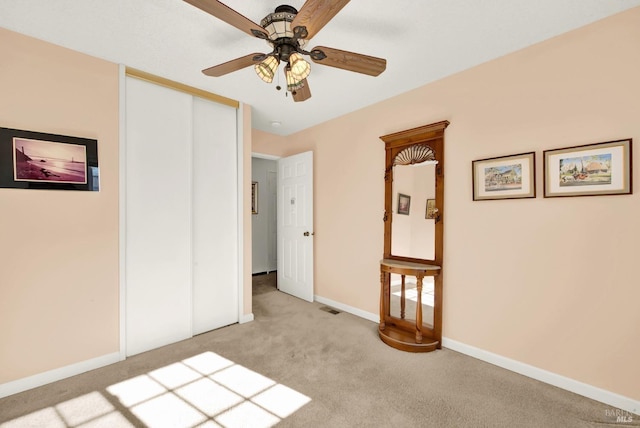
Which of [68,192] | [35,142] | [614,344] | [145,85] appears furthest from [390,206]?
[35,142]

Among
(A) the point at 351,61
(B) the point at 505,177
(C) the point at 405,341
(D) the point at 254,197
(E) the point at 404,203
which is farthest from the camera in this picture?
(D) the point at 254,197

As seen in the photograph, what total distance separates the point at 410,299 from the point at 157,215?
8.90ft

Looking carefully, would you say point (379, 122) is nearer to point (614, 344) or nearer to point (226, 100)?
point (226, 100)

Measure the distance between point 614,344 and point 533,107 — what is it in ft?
5.79

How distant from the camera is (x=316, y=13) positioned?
1.35 meters

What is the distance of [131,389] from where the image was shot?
2.00 meters

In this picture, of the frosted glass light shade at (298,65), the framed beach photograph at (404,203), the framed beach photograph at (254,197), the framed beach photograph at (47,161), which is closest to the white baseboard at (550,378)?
the framed beach photograph at (404,203)

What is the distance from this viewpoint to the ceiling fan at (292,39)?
1.35 meters

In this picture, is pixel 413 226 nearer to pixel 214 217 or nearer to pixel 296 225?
pixel 296 225

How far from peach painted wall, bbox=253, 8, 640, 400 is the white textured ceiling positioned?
0.76 ft

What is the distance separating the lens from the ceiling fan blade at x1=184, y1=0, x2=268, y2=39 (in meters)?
1.30

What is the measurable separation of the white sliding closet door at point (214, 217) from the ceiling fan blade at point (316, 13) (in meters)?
1.88

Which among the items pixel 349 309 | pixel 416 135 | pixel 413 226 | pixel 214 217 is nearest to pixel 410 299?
pixel 413 226
